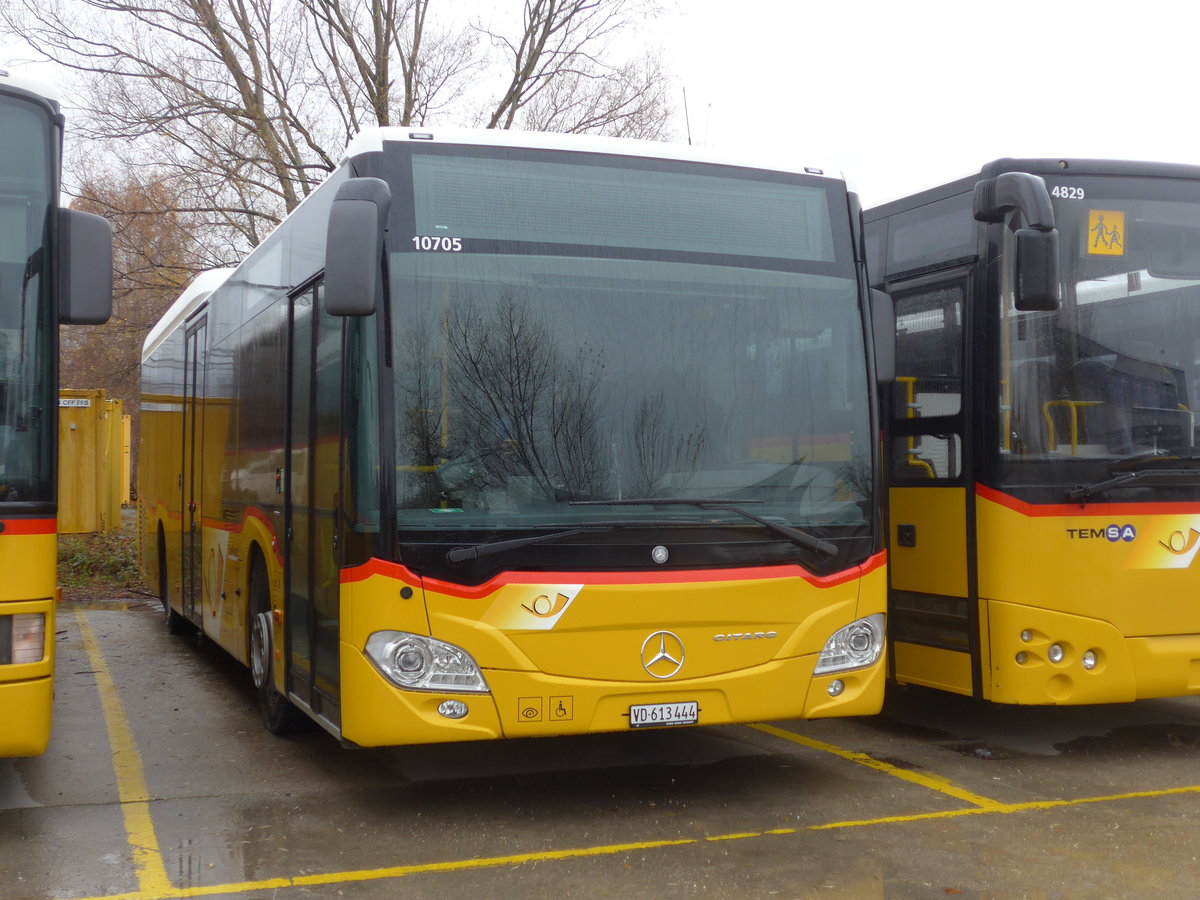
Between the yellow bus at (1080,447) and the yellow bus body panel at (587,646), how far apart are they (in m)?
1.45

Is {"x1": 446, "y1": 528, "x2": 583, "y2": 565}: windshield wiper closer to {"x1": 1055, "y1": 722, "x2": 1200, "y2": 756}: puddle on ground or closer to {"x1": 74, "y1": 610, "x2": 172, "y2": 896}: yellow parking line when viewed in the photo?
{"x1": 74, "y1": 610, "x2": 172, "y2": 896}: yellow parking line

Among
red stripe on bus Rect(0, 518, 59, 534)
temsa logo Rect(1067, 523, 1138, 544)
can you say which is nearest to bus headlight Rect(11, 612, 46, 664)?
red stripe on bus Rect(0, 518, 59, 534)

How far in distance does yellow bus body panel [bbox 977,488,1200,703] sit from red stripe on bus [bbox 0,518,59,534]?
4.79 metres

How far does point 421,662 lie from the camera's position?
5.75 m

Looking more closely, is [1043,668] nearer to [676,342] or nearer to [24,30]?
[676,342]

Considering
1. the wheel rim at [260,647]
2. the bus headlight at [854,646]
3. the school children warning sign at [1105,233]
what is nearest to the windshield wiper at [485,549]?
the bus headlight at [854,646]

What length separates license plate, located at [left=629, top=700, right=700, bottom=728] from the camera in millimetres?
5988

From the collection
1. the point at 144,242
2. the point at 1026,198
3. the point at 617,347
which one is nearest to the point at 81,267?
the point at 617,347

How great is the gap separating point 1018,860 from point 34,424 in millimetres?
4479

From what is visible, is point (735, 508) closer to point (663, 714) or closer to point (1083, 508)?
point (663, 714)

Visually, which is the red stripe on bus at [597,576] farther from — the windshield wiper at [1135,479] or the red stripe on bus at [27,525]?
the windshield wiper at [1135,479]

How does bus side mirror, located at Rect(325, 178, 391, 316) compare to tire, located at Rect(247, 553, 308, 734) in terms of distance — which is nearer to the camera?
bus side mirror, located at Rect(325, 178, 391, 316)

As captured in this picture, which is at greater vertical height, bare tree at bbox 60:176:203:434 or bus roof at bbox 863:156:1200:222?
bare tree at bbox 60:176:203:434

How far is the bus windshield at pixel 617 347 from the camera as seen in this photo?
583 centimetres
